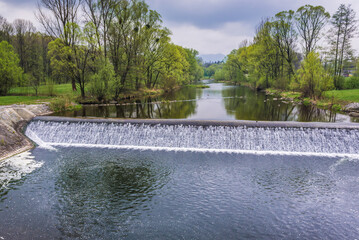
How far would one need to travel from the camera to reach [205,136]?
14.3 metres

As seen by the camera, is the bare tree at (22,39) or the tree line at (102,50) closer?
the tree line at (102,50)

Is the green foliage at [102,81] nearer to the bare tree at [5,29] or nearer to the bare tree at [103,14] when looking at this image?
the bare tree at [103,14]

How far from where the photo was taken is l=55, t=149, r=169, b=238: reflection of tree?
7.22 metres

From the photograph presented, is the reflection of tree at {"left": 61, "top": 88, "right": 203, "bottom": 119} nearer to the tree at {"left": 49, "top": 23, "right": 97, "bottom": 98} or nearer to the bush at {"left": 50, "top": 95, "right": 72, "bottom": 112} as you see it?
the bush at {"left": 50, "top": 95, "right": 72, "bottom": 112}

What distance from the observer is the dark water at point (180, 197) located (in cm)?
680

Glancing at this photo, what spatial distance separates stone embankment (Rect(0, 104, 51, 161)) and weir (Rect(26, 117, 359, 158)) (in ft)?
2.66

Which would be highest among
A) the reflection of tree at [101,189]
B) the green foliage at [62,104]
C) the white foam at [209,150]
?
the green foliage at [62,104]

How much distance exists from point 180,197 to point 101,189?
123 inches

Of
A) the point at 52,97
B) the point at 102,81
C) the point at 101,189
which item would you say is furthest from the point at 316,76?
the point at 52,97

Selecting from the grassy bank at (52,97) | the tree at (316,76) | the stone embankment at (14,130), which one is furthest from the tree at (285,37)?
the stone embankment at (14,130)

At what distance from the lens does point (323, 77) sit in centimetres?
2606

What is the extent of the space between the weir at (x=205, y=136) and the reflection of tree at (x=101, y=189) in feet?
7.51

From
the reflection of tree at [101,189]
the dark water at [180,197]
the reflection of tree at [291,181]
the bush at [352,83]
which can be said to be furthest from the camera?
the bush at [352,83]

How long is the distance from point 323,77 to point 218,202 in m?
24.3
